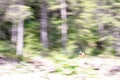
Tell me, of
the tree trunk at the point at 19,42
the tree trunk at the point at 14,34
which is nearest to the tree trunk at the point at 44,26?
the tree trunk at the point at 14,34

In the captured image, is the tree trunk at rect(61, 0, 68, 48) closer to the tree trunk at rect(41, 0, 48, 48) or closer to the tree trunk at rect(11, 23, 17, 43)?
the tree trunk at rect(41, 0, 48, 48)

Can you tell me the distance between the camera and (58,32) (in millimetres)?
16938

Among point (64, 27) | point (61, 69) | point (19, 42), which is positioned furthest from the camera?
point (64, 27)

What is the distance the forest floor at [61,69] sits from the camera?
11698 millimetres

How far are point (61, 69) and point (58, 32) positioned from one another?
174 inches

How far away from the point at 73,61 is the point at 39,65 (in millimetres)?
1660

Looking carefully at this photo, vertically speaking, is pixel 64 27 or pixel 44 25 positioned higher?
pixel 44 25

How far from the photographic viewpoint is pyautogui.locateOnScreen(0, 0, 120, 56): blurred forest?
1396 cm

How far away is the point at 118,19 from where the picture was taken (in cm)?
1273

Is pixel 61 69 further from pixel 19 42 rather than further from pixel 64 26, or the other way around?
pixel 64 26

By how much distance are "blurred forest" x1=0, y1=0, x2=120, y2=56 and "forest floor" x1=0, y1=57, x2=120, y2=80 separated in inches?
42.4

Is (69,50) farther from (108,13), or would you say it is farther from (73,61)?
(108,13)

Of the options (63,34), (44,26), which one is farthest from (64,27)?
(44,26)

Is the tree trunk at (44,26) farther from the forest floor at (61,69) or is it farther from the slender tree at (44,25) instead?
the forest floor at (61,69)
